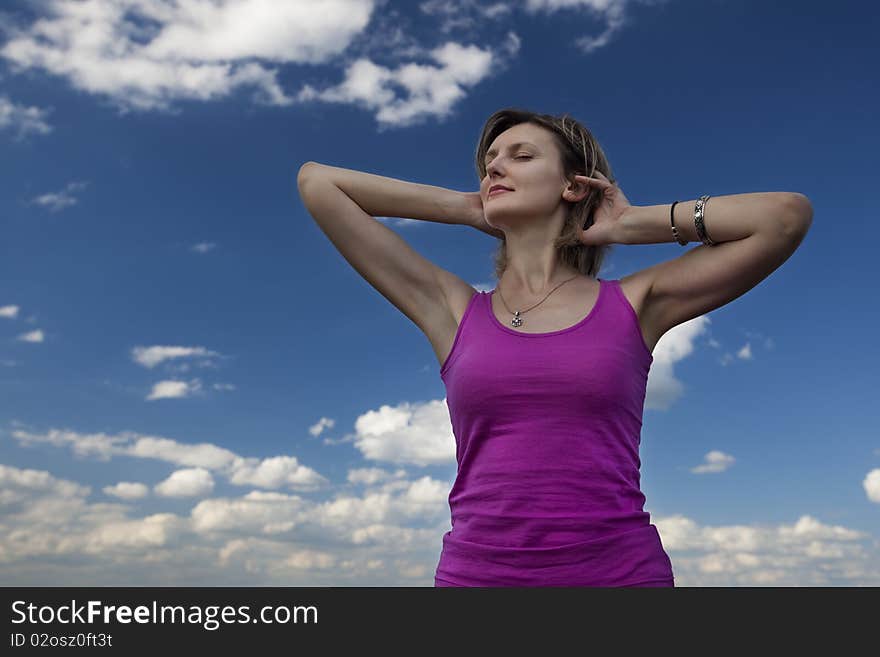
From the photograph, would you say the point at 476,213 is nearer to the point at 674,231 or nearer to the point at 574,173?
the point at 574,173

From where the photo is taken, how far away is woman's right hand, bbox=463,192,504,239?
12.7ft

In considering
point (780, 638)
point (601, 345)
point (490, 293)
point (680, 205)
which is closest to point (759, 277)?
point (680, 205)

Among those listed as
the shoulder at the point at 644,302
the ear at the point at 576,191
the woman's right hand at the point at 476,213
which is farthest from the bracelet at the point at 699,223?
the woman's right hand at the point at 476,213

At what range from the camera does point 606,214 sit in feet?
12.5

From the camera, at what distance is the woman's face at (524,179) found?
3.71 meters

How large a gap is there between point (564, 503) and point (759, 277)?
1332 mm

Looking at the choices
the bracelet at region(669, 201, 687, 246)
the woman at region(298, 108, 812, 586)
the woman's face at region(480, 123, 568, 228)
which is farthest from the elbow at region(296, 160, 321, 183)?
the bracelet at region(669, 201, 687, 246)

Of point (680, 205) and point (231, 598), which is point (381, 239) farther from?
point (231, 598)

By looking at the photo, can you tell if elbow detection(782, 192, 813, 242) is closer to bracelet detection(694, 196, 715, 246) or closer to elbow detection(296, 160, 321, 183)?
bracelet detection(694, 196, 715, 246)

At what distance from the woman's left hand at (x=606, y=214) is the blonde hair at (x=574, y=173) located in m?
0.03

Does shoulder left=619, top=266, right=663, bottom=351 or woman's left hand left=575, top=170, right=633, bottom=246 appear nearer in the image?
shoulder left=619, top=266, right=663, bottom=351

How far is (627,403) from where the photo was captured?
10.8 feet

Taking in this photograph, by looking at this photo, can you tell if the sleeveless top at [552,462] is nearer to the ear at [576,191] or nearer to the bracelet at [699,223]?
the bracelet at [699,223]

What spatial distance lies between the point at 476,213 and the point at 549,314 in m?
0.67
